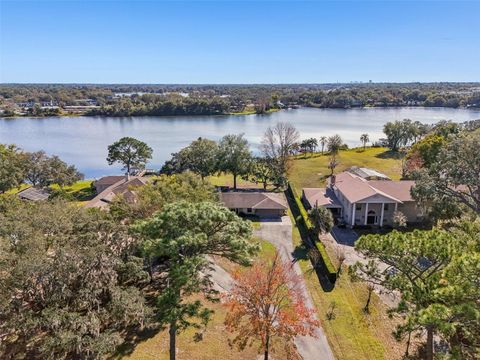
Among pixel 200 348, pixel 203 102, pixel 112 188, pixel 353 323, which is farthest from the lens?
pixel 203 102

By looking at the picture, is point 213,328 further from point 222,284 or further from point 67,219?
point 67,219

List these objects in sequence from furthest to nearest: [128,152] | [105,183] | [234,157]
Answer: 1. [128,152]
2. [105,183]
3. [234,157]

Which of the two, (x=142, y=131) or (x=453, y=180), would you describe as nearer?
(x=453, y=180)

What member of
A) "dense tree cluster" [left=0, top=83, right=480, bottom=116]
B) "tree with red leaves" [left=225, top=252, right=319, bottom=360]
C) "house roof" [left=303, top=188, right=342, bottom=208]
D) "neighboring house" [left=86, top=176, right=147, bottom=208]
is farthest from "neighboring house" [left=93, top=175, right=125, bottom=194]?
"dense tree cluster" [left=0, top=83, right=480, bottom=116]

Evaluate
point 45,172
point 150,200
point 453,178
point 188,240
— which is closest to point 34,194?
point 45,172

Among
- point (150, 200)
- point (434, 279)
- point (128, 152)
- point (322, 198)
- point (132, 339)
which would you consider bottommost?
point (132, 339)

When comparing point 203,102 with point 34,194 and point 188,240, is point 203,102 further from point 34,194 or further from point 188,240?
point 188,240

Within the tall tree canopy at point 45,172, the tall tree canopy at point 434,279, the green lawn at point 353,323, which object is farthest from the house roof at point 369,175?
the tall tree canopy at point 45,172

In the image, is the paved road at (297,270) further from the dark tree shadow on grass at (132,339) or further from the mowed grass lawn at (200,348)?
the dark tree shadow on grass at (132,339)
